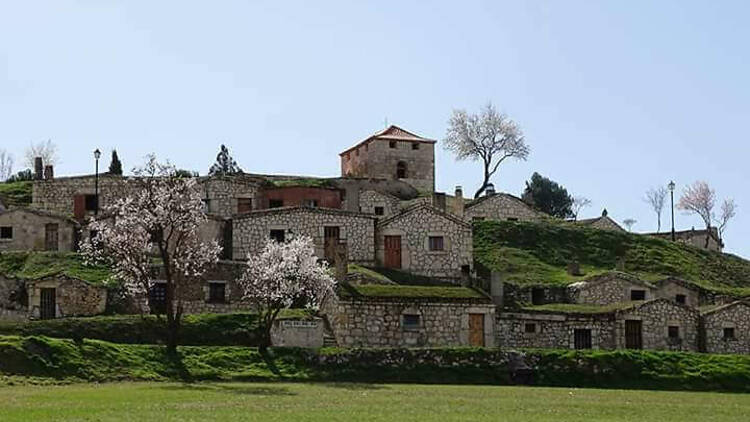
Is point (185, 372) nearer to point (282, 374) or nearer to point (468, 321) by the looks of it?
point (282, 374)

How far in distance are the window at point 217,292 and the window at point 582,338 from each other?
19019 mm

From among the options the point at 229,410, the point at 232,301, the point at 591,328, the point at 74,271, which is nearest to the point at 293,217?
the point at 232,301

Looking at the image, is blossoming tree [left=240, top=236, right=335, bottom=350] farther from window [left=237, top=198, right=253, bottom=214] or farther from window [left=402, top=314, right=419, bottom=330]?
window [left=237, top=198, right=253, bottom=214]

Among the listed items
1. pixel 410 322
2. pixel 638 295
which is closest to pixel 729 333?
pixel 638 295

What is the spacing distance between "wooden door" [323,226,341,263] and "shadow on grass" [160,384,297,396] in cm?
2982

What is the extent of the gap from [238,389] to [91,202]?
154ft

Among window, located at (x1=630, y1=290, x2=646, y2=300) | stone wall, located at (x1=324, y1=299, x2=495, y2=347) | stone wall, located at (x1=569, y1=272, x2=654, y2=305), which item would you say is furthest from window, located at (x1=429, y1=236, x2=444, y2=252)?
stone wall, located at (x1=324, y1=299, x2=495, y2=347)

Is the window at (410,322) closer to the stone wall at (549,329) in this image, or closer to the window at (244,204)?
the stone wall at (549,329)

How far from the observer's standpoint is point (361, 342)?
56.7 m

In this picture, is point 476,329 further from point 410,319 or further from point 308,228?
point 308,228

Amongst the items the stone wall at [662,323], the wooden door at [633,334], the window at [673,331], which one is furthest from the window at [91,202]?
the window at [673,331]

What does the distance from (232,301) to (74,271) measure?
28.7ft

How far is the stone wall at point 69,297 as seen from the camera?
2409 inches

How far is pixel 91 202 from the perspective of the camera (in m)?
84.5
